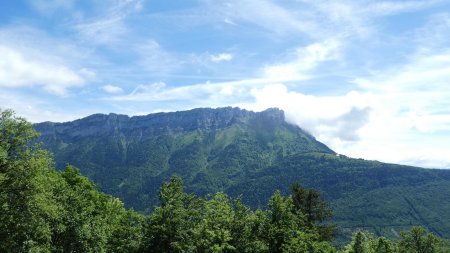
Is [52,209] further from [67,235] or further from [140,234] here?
[140,234]

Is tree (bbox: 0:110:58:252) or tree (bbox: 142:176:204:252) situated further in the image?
tree (bbox: 142:176:204:252)

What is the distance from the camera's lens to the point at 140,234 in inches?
1955

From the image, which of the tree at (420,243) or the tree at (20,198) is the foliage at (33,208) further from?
the tree at (420,243)

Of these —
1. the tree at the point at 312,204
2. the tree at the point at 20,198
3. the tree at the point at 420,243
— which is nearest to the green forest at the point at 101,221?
the tree at the point at 20,198

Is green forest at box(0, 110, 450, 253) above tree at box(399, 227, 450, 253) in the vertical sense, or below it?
above

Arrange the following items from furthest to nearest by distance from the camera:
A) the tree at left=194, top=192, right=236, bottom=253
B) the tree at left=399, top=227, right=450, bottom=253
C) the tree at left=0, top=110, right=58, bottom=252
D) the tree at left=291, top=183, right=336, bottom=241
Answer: the tree at left=399, top=227, right=450, bottom=253 < the tree at left=291, top=183, right=336, bottom=241 < the tree at left=194, top=192, right=236, bottom=253 < the tree at left=0, top=110, right=58, bottom=252

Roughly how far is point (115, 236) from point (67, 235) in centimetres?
1324

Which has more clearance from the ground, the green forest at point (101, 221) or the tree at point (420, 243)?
the green forest at point (101, 221)

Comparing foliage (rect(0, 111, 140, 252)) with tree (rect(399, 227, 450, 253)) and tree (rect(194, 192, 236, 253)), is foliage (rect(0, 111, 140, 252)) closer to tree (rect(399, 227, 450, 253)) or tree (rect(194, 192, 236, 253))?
tree (rect(194, 192, 236, 253))

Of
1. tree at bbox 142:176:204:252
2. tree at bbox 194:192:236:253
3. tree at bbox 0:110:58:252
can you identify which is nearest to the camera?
tree at bbox 0:110:58:252

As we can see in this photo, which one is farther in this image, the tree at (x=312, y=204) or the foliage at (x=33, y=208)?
the tree at (x=312, y=204)

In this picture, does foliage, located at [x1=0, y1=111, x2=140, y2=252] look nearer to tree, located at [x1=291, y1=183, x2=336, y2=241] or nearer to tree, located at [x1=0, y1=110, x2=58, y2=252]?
tree, located at [x1=0, y1=110, x2=58, y2=252]

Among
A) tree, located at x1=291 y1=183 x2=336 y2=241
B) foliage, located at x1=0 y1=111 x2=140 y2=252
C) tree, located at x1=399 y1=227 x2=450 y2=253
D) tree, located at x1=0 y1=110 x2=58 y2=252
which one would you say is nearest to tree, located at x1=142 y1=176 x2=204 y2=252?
foliage, located at x1=0 y1=111 x2=140 y2=252

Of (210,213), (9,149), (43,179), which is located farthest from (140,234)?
(9,149)
